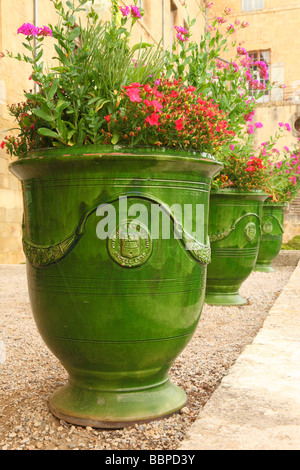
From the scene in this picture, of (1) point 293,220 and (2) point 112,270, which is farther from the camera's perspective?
(1) point 293,220

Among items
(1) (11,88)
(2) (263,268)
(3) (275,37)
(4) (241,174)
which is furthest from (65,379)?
(3) (275,37)

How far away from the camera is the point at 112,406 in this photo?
6.39ft

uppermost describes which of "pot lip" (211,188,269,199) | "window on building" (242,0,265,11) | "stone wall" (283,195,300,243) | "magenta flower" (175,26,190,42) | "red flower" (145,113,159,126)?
"window on building" (242,0,265,11)

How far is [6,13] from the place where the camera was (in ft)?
27.4

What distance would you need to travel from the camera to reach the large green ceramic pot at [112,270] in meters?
1.83

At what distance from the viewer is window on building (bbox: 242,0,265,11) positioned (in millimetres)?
22562

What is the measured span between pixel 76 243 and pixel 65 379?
100cm

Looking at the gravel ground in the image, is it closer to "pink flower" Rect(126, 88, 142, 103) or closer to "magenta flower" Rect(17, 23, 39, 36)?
"pink flower" Rect(126, 88, 142, 103)

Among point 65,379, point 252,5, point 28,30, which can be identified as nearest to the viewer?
point 28,30

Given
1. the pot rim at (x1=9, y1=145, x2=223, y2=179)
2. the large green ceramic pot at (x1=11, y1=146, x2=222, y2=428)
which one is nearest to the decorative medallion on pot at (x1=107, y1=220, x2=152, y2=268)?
the large green ceramic pot at (x1=11, y1=146, x2=222, y2=428)

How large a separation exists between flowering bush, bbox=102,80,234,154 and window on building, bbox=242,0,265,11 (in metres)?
22.9

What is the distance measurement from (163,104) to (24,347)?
1977mm

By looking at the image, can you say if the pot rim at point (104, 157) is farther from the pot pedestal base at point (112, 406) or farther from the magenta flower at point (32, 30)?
the pot pedestal base at point (112, 406)

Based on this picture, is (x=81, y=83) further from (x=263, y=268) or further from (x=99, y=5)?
(x=263, y=268)
